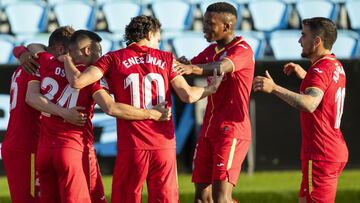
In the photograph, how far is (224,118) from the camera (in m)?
10.4

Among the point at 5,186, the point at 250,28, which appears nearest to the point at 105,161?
the point at 5,186

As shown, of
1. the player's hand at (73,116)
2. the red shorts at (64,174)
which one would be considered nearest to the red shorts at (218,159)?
the red shorts at (64,174)

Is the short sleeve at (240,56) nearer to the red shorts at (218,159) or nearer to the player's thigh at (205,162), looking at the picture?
the red shorts at (218,159)

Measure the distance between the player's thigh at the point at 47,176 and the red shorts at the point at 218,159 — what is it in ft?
5.18

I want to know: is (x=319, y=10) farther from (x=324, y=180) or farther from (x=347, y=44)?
(x=324, y=180)

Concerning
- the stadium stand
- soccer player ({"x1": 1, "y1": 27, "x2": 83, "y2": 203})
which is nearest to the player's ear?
soccer player ({"x1": 1, "y1": 27, "x2": 83, "y2": 203})

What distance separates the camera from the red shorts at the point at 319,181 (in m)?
9.80

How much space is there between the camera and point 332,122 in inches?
394

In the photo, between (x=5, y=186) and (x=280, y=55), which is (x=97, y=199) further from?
(x=280, y=55)

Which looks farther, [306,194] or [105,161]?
[105,161]

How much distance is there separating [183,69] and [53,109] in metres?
1.24

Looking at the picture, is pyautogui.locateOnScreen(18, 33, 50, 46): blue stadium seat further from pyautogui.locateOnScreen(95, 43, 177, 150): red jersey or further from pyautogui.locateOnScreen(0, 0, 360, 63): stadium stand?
pyautogui.locateOnScreen(95, 43, 177, 150): red jersey

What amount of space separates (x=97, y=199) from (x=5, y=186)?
6661 millimetres

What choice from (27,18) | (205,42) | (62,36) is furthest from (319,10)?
(62,36)
